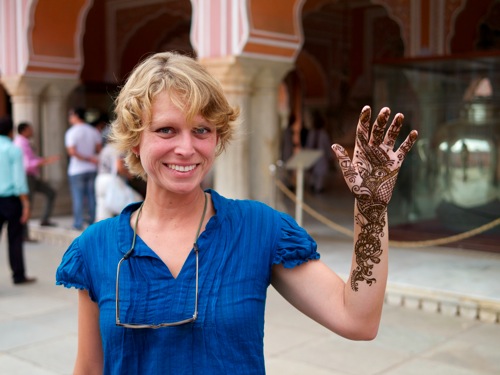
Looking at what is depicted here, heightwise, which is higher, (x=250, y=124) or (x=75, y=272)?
(x=250, y=124)

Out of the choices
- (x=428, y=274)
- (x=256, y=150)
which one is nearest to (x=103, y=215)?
(x=256, y=150)

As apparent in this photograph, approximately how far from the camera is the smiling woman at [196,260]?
1.34 metres

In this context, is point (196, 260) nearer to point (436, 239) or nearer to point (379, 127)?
point (379, 127)

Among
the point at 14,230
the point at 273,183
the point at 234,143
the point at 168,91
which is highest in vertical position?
the point at 168,91

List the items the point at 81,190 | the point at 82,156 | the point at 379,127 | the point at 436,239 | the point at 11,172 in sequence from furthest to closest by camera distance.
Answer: the point at 81,190
the point at 82,156
the point at 436,239
the point at 11,172
the point at 379,127

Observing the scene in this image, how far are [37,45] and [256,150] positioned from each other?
3.60 metres

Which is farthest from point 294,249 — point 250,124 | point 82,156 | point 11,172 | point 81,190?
point 81,190

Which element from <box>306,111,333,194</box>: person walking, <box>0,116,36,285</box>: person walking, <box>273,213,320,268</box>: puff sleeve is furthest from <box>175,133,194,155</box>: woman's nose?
<box>306,111,333,194</box>: person walking

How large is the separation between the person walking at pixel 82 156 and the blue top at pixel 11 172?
6.35ft

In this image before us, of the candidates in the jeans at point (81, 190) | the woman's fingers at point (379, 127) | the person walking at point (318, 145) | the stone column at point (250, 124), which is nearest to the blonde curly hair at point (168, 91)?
the woman's fingers at point (379, 127)

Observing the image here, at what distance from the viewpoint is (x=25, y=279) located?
5.82 meters

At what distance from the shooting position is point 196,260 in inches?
55.5

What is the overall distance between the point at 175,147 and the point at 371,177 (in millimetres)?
403

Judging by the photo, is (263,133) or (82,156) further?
(82,156)
